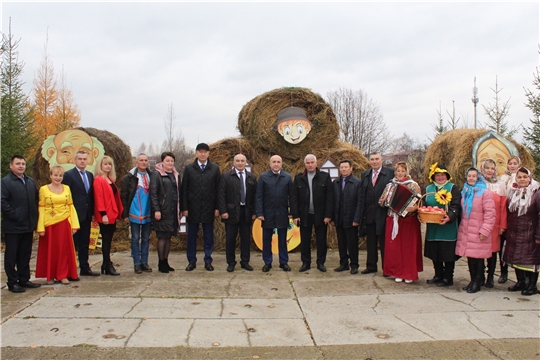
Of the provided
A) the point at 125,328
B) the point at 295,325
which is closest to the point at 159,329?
the point at 125,328

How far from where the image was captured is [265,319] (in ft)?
14.4

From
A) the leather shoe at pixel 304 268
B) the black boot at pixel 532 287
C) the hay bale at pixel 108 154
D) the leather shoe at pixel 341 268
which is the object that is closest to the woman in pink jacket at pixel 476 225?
the black boot at pixel 532 287

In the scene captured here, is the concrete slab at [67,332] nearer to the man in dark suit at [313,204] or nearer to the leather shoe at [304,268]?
the leather shoe at [304,268]

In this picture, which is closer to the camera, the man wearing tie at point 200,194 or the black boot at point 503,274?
the black boot at point 503,274

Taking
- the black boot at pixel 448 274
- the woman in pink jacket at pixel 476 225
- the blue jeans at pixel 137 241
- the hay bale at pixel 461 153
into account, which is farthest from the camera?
the hay bale at pixel 461 153

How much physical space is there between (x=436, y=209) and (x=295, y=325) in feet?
8.10

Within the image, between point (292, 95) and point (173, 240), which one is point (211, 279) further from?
point (292, 95)

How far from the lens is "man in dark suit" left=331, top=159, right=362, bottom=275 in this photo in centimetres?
647

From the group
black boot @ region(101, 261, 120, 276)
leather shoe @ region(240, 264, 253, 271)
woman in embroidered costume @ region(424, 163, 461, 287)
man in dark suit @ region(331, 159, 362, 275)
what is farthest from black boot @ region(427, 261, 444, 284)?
black boot @ region(101, 261, 120, 276)

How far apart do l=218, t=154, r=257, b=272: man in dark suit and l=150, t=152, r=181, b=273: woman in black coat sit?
2.36 ft

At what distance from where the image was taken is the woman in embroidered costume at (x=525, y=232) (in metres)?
5.25

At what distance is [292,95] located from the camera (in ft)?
28.7

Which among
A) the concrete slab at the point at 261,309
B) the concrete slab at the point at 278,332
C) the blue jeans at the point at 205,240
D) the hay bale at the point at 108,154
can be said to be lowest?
the concrete slab at the point at 278,332

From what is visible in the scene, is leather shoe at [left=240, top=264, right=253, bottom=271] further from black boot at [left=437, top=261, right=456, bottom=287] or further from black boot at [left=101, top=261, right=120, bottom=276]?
black boot at [left=437, top=261, right=456, bottom=287]
